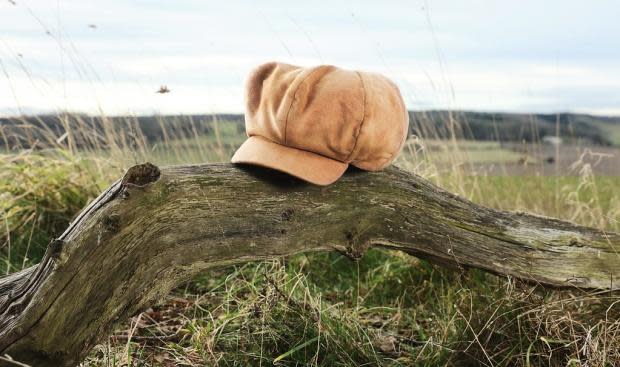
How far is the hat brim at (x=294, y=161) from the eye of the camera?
2562mm

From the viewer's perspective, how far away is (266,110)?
8.72ft

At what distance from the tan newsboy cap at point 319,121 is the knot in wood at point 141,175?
374mm

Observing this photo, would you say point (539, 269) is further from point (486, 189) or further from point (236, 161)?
point (486, 189)

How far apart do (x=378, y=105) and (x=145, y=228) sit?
1002 millimetres

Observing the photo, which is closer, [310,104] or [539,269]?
[310,104]

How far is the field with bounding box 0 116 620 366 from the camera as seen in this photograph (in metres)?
3.03

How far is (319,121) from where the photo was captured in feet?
8.36

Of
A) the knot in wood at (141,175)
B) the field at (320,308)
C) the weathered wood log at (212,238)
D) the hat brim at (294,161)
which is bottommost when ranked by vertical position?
the field at (320,308)

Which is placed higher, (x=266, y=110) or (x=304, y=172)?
(x=266, y=110)

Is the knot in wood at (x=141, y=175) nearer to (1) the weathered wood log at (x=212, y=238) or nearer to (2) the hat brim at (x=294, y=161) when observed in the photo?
(1) the weathered wood log at (x=212, y=238)

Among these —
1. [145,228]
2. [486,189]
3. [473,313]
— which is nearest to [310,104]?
[145,228]

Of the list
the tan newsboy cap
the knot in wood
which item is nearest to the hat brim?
the tan newsboy cap

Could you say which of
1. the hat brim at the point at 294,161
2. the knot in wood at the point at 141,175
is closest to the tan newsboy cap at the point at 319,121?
the hat brim at the point at 294,161

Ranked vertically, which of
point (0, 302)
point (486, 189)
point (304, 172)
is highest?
point (304, 172)
